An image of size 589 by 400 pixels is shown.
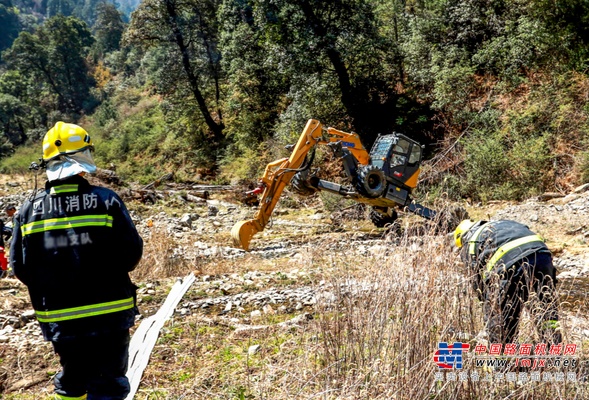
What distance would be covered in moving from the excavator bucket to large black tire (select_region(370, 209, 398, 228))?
115 inches

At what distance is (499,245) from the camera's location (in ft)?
10.6

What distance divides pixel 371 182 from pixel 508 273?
5.79m

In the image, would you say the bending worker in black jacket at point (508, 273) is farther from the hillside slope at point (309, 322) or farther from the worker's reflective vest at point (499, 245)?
the hillside slope at point (309, 322)

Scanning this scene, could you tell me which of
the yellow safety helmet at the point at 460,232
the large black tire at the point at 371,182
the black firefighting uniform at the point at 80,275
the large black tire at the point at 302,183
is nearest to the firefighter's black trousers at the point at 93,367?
the black firefighting uniform at the point at 80,275

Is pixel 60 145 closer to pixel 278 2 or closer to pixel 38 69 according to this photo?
pixel 278 2

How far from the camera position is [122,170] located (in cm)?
2302

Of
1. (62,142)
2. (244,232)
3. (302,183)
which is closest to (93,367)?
(62,142)

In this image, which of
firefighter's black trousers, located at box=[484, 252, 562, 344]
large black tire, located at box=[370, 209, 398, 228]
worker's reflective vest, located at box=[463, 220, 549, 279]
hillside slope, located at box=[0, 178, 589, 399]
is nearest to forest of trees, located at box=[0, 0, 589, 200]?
large black tire, located at box=[370, 209, 398, 228]

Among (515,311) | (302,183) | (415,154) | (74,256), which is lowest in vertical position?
(515,311)

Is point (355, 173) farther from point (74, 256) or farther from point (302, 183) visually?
point (74, 256)

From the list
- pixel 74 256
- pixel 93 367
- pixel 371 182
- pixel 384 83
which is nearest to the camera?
pixel 74 256

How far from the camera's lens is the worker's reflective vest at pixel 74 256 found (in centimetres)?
230

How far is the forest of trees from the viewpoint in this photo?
1152 centimetres

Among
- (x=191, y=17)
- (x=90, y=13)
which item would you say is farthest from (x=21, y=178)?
(x=90, y=13)
